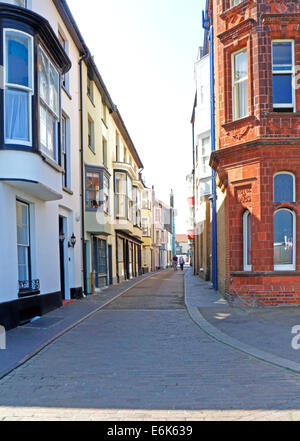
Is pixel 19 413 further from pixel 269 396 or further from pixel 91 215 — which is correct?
pixel 91 215

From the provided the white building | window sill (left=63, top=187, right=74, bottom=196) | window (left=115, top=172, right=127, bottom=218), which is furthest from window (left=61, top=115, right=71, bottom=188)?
window (left=115, top=172, right=127, bottom=218)

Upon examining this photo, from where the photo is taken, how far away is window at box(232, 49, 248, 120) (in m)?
12.6

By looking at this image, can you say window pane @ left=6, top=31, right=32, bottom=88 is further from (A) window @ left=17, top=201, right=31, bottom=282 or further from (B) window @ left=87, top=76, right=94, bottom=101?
(B) window @ left=87, top=76, right=94, bottom=101

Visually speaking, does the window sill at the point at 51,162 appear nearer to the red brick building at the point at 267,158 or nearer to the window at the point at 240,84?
the red brick building at the point at 267,158

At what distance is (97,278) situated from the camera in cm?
1983

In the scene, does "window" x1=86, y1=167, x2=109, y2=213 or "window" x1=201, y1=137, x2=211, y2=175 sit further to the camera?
"window" x1=201, y1=137, x2=211, y2=175

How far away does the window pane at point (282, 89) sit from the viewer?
12148mm

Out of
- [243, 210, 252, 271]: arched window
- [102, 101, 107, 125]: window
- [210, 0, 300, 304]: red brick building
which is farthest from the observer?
[102, 101, 107, 125]: window

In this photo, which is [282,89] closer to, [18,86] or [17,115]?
[18,86]

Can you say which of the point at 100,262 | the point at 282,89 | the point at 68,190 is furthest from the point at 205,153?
the point at 282,89

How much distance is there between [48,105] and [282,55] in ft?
22.0

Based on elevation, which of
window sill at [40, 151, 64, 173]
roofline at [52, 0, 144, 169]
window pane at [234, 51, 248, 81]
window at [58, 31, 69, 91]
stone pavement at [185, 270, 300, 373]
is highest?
roofline at [52, 0, 144, 169]

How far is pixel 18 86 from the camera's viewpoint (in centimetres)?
937
